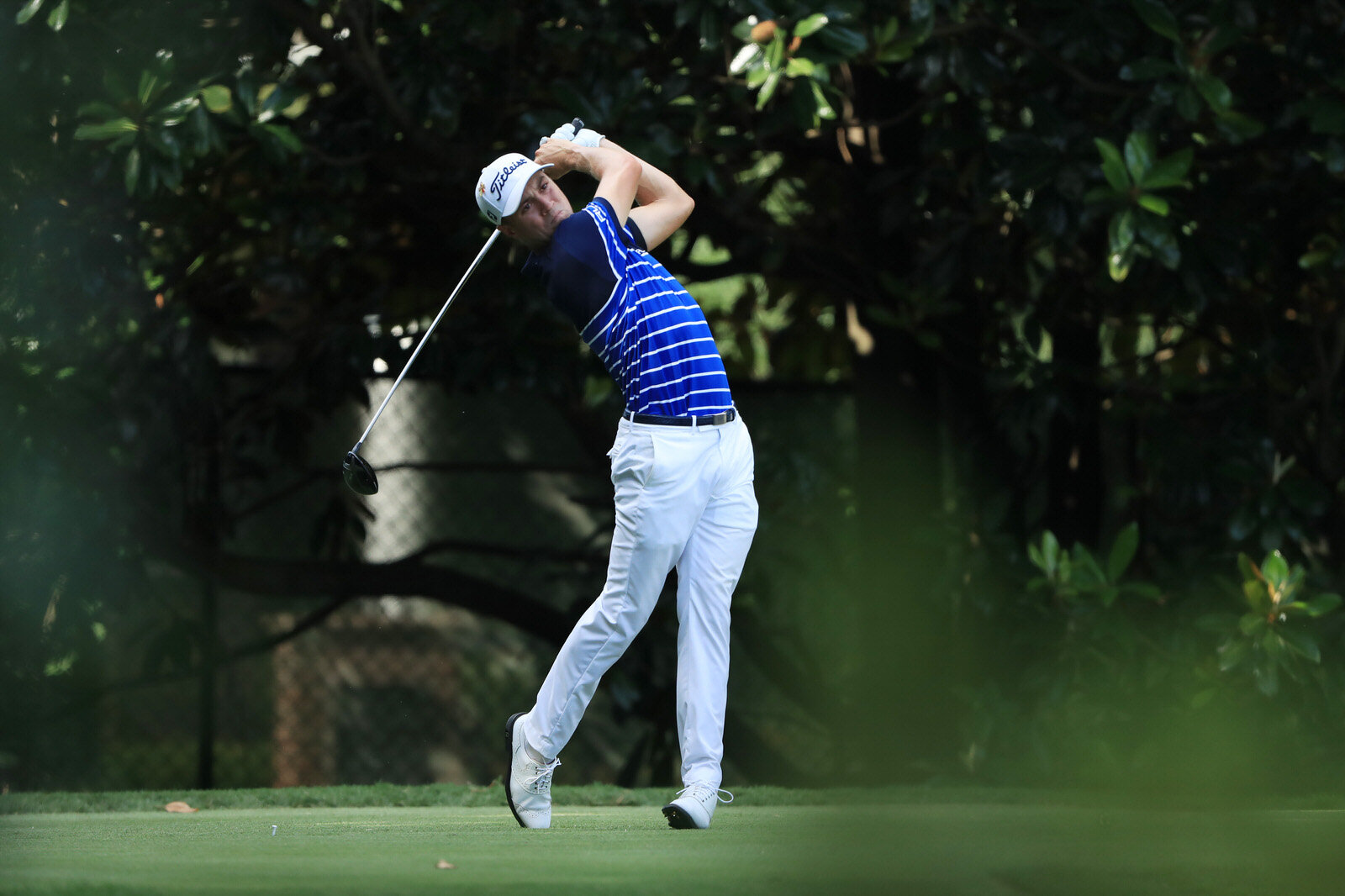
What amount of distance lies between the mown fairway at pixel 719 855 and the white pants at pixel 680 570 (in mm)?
279

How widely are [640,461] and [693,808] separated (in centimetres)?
89

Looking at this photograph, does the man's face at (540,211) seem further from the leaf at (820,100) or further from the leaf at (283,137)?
the leaf at (283,137)

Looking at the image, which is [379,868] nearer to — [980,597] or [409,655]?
[980,597]

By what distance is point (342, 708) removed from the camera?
7484 millimetres

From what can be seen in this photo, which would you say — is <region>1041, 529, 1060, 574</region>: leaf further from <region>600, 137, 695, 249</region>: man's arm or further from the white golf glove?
the white golf glove

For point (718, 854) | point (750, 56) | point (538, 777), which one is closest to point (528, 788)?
point (538, 777)

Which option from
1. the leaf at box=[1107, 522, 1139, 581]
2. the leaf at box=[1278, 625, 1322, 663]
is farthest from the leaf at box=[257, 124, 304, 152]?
the leaf at box=[1278, 625, 1322, 663]

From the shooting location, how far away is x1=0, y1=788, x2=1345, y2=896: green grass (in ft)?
8.92

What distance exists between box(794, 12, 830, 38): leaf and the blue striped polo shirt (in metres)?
1.19

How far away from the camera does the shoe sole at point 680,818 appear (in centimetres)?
374

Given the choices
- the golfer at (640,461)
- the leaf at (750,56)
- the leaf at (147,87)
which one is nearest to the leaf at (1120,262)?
the leaf at (750,56)

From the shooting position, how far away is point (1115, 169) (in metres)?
4.84

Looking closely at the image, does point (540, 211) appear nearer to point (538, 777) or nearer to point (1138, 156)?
point (538, 777)

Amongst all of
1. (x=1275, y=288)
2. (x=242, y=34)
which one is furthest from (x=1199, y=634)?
(x=242, y=34)
